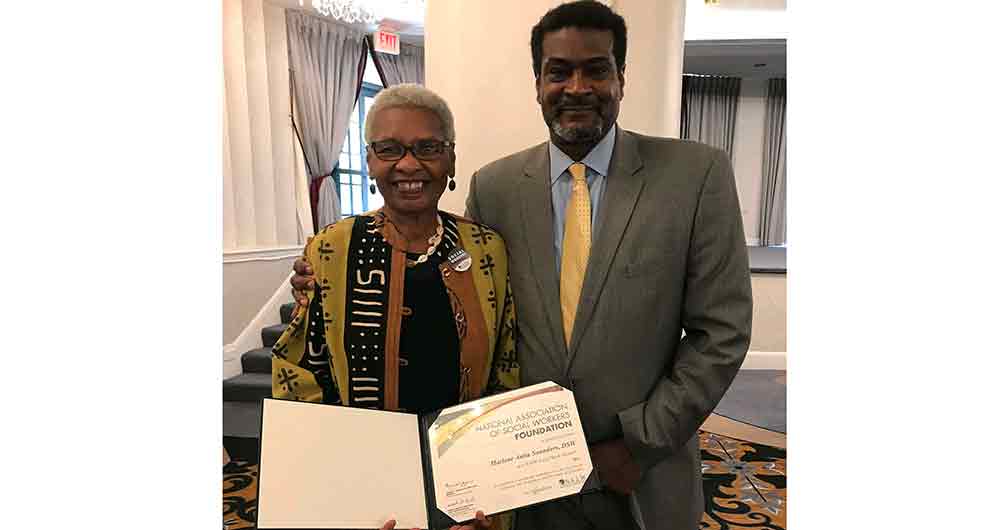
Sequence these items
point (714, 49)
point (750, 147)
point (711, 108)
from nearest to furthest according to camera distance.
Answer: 1. point (714, 49)
2. point (711, 108)
3. point (750, 147)

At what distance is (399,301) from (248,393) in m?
4.76

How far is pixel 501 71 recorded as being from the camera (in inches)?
85.2

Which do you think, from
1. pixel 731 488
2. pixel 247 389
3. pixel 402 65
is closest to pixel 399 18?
pixel 402 65

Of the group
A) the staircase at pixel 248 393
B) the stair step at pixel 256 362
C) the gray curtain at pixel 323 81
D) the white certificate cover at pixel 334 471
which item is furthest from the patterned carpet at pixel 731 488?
the gray curtain at pixel 323 81

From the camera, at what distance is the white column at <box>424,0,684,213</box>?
6.98 ft

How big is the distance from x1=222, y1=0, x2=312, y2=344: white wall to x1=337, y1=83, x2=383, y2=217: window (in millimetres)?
967

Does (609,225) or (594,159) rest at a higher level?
(594,159)

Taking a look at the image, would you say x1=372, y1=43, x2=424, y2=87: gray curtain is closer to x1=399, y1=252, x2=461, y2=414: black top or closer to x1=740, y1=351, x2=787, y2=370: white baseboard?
x1=740, y1=351, x2=787, y2=370: white baseboard

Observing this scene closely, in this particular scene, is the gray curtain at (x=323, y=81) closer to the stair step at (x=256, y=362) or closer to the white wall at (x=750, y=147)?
the stair step at (x=256, y=362)

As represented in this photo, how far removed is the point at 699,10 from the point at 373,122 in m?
7.07

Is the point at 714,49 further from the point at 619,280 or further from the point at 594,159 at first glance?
the point at 619,280

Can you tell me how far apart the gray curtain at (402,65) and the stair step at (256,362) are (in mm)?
3968
